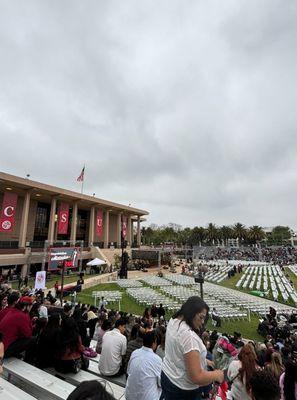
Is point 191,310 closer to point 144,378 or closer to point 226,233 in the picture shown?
point 144,378

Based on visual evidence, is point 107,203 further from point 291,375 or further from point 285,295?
point 291,375

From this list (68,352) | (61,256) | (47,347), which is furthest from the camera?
(61,256)

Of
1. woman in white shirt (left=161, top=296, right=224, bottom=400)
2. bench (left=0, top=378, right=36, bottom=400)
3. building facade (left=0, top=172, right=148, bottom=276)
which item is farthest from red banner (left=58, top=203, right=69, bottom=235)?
woman in white shirt (left=161, top=296, right=224, bottom=400)

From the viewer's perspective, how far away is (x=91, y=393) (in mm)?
1173

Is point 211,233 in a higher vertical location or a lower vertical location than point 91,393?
higher

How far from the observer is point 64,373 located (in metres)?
3.82

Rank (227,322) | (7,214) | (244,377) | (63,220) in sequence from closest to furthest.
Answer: (244,377) < (227,322) < (7,214) < (63,220)

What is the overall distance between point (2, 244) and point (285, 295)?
35613 mm

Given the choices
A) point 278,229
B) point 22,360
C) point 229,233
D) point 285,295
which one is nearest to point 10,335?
point 22,360

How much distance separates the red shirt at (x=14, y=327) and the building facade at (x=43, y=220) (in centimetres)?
2570

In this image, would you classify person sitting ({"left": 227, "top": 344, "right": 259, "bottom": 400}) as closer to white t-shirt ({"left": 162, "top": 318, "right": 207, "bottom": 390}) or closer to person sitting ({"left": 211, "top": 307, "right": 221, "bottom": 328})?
white t-shirt ({"left": 162, "top": 318, "right": 207, "bottom": 390})

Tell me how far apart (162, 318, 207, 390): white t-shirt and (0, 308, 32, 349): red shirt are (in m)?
3.34

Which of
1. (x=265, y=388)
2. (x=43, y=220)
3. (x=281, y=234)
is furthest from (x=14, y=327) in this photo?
(x=281, y=234)

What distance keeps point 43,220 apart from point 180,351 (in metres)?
47.1
